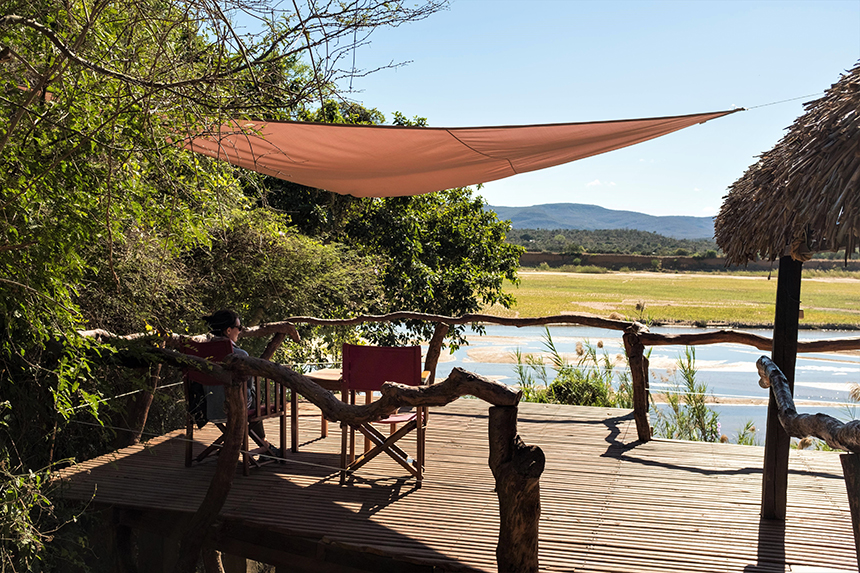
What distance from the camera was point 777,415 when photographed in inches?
125

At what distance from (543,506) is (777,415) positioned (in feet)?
4.15

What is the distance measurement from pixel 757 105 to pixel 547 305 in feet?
129

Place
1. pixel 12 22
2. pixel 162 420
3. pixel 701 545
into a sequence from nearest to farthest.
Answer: pixel 12 22, pixel 701 545, pixel 162 420

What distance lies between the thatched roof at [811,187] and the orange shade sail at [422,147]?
2.21 feet

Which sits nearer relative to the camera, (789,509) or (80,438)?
(789,509)

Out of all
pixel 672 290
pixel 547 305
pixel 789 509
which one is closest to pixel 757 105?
pixel 789 509

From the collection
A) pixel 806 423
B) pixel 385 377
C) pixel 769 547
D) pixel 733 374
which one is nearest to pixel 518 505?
pixel 806 423

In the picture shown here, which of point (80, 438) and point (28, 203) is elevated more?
point (28, 203)

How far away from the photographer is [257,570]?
6.10 metres

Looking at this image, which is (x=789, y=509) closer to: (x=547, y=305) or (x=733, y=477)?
(x=733, y=477)

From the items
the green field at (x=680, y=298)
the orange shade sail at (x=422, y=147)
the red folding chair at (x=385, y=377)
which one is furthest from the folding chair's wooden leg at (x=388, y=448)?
the green field at (x=680, y=298)

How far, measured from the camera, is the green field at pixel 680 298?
3744 cm

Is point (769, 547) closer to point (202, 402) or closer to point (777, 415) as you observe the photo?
point (777, 415)

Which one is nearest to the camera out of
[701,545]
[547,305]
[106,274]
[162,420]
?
[701,545]
